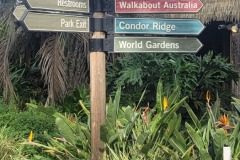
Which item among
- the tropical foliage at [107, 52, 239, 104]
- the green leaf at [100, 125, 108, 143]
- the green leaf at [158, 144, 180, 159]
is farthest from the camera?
the tropical foliage at [107, 52, 239, 104]

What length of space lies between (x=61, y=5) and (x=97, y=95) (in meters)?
1.16

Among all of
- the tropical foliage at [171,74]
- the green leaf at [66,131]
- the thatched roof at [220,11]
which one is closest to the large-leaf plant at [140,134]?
the green leaf at [66,131]

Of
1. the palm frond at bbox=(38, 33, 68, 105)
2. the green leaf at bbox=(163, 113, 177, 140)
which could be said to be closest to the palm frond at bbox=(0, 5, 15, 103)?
the palm frond at bbox=(38, 33, 68, 105)

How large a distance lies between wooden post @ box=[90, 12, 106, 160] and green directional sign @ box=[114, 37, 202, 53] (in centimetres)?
25

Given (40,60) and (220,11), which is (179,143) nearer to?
(40,60)

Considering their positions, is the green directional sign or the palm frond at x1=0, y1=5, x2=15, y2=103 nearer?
the green directional sign

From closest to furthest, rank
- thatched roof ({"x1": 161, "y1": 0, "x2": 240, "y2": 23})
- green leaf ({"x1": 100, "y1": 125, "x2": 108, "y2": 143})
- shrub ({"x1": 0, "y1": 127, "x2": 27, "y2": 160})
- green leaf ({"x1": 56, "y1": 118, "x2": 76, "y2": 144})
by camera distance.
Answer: green leaf ({"x1": 100, "y1": 125, "x2": 108, "y2": 143}) < green leaf ({"x1": 56, "y1": 118, "x2": 76, "y2": 144}) < shrub ({"x1": 0, "y1": 127, "x2": 27, "y2": 160}) < thatched roof ({"x1": 161, "y1": 0, "x2": 240, "y2": 23})

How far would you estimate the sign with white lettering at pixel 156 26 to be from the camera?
7.18m

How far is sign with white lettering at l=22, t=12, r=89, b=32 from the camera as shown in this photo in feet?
22.1

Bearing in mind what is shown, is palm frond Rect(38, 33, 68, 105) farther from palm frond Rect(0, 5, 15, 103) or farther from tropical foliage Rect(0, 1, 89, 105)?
palm frond Rect(0, 5, 15, 103)

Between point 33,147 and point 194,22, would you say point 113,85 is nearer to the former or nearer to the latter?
point 33,147

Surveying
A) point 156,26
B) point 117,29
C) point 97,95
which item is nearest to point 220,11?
point 156,26


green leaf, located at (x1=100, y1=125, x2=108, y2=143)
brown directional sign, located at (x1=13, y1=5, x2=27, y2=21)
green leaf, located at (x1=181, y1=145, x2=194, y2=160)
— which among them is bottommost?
green leaf, located at (x1=181, y1=145, x2=194, y2=160)

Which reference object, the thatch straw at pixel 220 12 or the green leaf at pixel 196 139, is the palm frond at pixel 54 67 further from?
the green leaf at pixel 196 139
